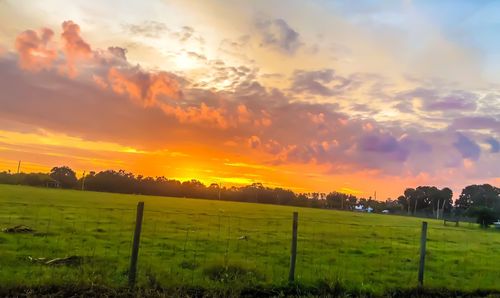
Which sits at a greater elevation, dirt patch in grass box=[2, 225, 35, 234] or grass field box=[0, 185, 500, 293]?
grass field box=[0, 185, 500, 293]

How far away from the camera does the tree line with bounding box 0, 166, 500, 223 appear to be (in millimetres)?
162875

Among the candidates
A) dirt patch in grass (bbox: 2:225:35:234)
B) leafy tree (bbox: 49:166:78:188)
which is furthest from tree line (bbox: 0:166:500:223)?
dirt patch in grass (bbox: 2:225:35:234)

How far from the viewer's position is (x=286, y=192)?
598ft

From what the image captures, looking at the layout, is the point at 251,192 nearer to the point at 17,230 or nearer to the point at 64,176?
the point at 64,176

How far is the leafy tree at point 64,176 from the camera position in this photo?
171250 mm

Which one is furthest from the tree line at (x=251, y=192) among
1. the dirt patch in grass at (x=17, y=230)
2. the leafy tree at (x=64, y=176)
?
the dirt patch in grass at (x=17, y=230)

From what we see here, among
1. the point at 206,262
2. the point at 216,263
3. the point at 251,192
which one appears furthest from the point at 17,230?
the point at 251,192

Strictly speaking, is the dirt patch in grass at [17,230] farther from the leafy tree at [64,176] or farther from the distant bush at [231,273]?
the leafy tree at [64,176]

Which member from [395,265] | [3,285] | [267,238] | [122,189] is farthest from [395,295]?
[122,189]

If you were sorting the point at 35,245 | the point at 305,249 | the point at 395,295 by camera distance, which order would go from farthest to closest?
the point at 305,249, the point at 35,245, the point at 395,295

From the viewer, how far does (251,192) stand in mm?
180750

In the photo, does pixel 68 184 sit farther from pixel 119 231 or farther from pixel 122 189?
pixel 119 231

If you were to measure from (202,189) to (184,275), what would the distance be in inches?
7018

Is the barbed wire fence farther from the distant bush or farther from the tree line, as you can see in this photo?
the tree line
